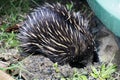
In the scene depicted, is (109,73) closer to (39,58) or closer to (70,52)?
(70,52)

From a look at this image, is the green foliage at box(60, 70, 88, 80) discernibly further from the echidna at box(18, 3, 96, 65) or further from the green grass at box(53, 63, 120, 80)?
the echidna at box(18, 3, 96, 65)

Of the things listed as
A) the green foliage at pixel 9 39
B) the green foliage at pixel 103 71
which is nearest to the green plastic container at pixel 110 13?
the green foliage at pixel 103 71

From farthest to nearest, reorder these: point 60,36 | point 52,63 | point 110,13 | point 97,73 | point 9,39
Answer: point 9,39
point 60,36
point 52,63
point 97,73
point 110,13

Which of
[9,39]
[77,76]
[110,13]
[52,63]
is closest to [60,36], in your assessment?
[52,63]

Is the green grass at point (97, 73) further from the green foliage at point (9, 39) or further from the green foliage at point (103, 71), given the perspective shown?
the green foliage at point (9, 39)

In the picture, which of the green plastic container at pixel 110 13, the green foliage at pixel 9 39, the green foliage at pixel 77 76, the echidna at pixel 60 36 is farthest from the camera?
the green foliage at pixel 9 39

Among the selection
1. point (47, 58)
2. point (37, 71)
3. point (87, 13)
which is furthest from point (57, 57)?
point (87, 13)

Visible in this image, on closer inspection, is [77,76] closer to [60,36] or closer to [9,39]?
[60,36]
